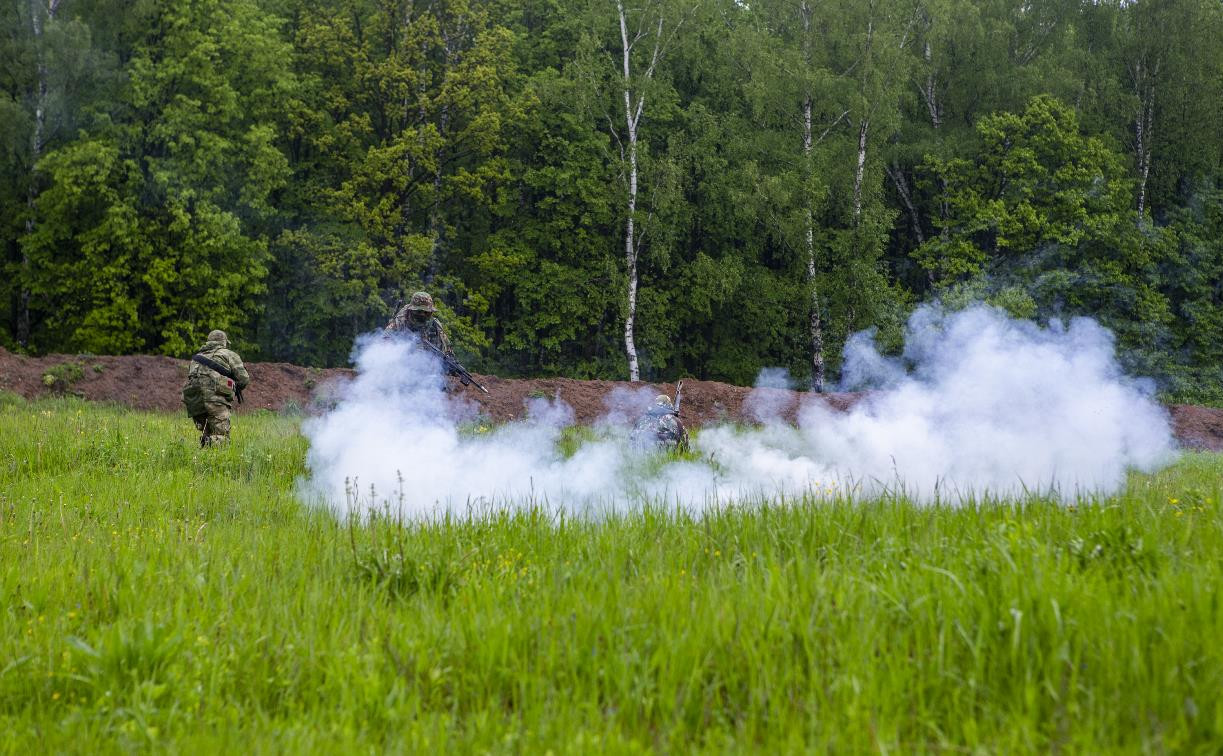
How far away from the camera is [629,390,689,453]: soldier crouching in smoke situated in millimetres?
11586

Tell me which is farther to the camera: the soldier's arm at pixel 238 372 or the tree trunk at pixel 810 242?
the tree trunk at pixel 810 242

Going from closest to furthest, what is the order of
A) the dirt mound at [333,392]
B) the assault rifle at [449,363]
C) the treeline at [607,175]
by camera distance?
the assault rifle at [449,363], the dirt mound at [333,392], the treeline at [607,175]

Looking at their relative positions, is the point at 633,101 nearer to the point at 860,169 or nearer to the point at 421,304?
the point at 860,169

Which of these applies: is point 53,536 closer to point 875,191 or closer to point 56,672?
point 56,672

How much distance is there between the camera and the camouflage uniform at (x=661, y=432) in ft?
38.1

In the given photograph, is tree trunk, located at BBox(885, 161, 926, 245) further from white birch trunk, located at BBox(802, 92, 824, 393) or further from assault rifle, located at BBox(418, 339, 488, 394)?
assault rifle, located at BBox(418, 339, 488, 394)

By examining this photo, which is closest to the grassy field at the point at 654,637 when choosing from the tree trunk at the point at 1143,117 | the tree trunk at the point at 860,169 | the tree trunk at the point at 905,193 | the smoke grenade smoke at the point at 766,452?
the smoke grenade smoke at the point at 766,452

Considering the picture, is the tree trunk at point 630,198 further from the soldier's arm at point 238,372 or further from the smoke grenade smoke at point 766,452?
the soldier's arm at point 238,372

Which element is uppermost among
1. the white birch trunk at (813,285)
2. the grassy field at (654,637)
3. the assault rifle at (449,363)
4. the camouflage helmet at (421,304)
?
the white birch trunk at (813,285)

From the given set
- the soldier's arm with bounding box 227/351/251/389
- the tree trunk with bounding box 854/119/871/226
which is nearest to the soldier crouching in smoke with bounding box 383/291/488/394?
the soldier's arm with bounding box 227/351/251/389

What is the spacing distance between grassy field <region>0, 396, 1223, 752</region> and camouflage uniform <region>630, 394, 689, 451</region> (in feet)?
20.4

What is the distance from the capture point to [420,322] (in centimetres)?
1391

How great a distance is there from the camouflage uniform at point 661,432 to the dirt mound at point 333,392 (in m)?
8.54

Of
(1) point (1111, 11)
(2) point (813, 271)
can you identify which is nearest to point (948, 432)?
(2) point (813, 271)
